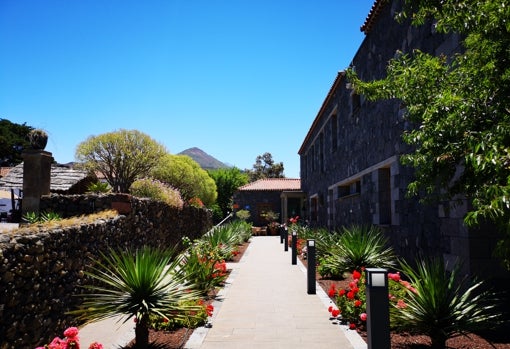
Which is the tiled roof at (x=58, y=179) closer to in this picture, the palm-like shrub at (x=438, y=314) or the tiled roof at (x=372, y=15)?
the tiled roof at (x=372, y=15)

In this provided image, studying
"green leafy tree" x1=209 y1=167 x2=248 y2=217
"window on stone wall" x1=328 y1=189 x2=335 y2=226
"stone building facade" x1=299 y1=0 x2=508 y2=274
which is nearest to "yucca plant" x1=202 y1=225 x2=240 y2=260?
"stone building facade" x1=299 y1=0 x2=508 y2=274

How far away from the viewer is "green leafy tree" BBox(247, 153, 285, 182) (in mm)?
63281

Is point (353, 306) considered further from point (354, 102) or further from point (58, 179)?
point (58, 179)

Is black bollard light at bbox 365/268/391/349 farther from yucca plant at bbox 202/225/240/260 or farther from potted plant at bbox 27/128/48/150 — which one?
yucca plant at bbox 202/225/240/260

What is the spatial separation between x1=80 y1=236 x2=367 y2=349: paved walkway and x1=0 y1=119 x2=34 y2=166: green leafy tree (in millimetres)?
39840

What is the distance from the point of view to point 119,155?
18766mm

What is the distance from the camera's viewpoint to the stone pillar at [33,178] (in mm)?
8742

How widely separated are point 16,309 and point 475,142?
4.29m

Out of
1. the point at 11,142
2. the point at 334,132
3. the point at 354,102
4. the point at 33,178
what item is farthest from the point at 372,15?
the point at 11,142

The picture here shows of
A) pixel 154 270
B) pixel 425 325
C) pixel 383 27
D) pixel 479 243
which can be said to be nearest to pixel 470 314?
pixel 425 325

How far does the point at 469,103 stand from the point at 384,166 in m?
6.73

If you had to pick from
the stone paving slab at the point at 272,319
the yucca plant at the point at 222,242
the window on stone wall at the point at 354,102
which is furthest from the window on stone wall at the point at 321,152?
the stone paving slab at the point at 272,319

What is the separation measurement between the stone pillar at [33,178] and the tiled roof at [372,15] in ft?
28.1

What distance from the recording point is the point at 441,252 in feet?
22.2
